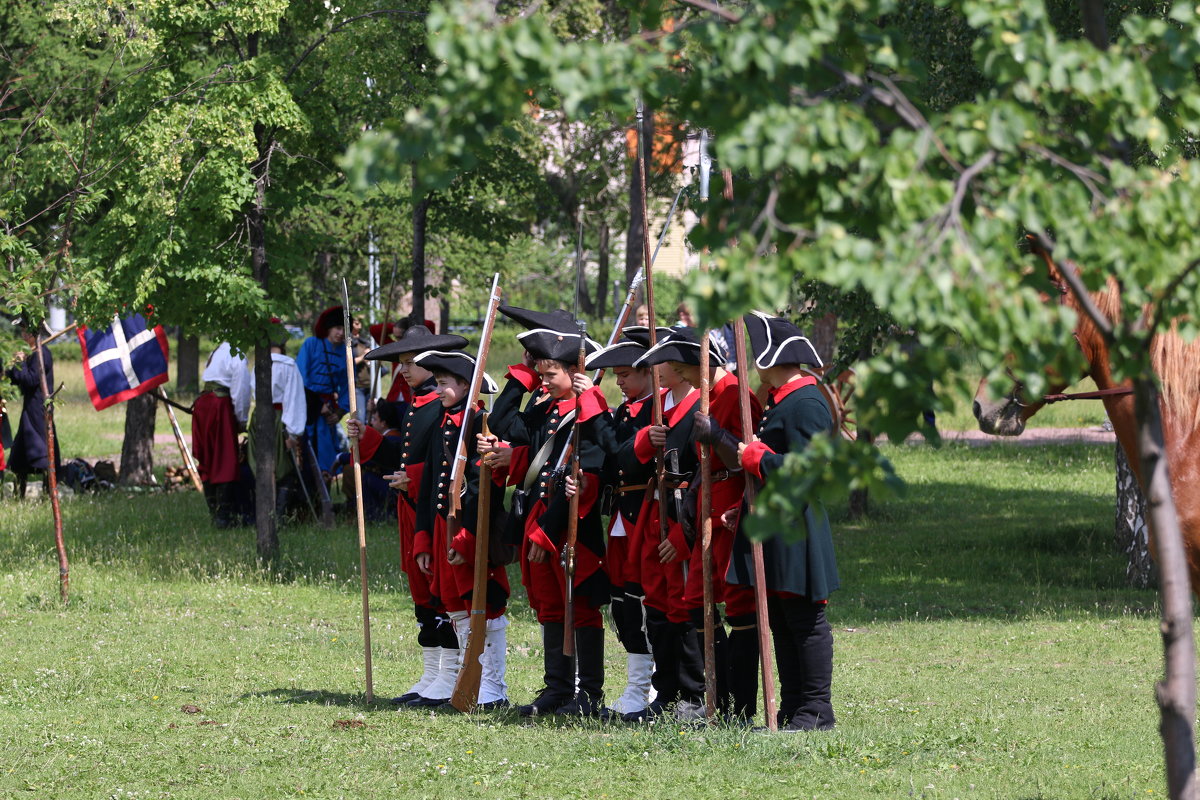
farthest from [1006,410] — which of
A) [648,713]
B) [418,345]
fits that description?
[418,345]

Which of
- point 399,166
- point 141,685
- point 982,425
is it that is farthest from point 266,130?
point 399,166

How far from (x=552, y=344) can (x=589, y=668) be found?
6.00 feet

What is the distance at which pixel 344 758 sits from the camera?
7.20m

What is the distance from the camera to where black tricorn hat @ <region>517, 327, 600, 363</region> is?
8.03 meters

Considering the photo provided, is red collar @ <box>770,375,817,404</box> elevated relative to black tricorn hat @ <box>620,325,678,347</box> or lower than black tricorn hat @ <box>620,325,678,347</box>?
lower

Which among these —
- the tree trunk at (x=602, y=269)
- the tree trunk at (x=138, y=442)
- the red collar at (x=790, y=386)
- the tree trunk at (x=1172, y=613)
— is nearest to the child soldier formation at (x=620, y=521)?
the red collar at (x=790, y=386)

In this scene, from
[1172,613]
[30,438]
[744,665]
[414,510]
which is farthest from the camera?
[30,438]

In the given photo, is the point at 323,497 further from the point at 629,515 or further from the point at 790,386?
the point at 790,386

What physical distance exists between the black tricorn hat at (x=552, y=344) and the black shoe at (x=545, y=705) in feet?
6.21

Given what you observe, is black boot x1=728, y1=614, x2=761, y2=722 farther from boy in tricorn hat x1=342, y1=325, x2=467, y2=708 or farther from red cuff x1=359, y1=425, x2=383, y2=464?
red cuff x1=359, y1=425, x2=383, y2=464

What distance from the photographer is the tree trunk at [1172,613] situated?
416cm

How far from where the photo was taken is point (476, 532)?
8.28 metres

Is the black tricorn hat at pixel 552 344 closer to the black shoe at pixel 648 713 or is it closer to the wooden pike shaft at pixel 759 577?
the wooden pike shaft at pixel 759 577

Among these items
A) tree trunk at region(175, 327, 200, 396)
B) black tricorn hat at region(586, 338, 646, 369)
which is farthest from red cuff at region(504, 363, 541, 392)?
tree trunk at region(175, 327, 200, 396)
